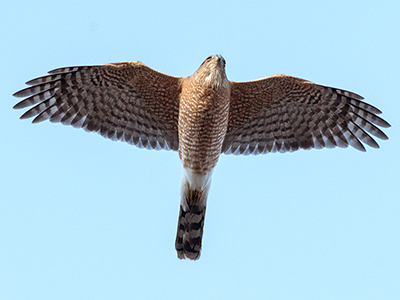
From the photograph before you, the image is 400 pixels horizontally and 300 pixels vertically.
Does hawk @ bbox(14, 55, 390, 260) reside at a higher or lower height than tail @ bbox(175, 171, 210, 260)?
higher

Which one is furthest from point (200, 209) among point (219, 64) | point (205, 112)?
point (219, 64)

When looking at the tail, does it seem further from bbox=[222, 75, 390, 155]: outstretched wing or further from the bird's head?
the bird's head

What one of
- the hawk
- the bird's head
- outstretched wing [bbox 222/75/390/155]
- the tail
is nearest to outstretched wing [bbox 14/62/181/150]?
the hawk

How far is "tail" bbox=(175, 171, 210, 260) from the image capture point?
1237 centimetres

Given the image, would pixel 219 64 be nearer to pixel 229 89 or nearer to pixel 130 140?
pixel 229 89

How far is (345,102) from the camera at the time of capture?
40.7 ft

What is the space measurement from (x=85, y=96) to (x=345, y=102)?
5.24 metres

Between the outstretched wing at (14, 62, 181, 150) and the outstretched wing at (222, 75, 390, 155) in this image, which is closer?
the outstretched wing at (14, 62, 181, 150)

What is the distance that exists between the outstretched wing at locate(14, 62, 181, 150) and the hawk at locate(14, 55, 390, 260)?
2cm

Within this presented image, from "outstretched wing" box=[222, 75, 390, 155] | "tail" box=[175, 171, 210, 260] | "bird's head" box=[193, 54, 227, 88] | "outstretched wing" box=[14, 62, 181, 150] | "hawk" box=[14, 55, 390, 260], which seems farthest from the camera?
"tail" box=[175, 171, 210, 260]

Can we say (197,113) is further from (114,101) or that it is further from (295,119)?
(295,119)

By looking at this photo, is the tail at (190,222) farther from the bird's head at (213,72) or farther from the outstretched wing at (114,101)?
the bird's head at (213,72)

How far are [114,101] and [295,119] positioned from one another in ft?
12.3

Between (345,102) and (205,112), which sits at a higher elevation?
(345,102)
